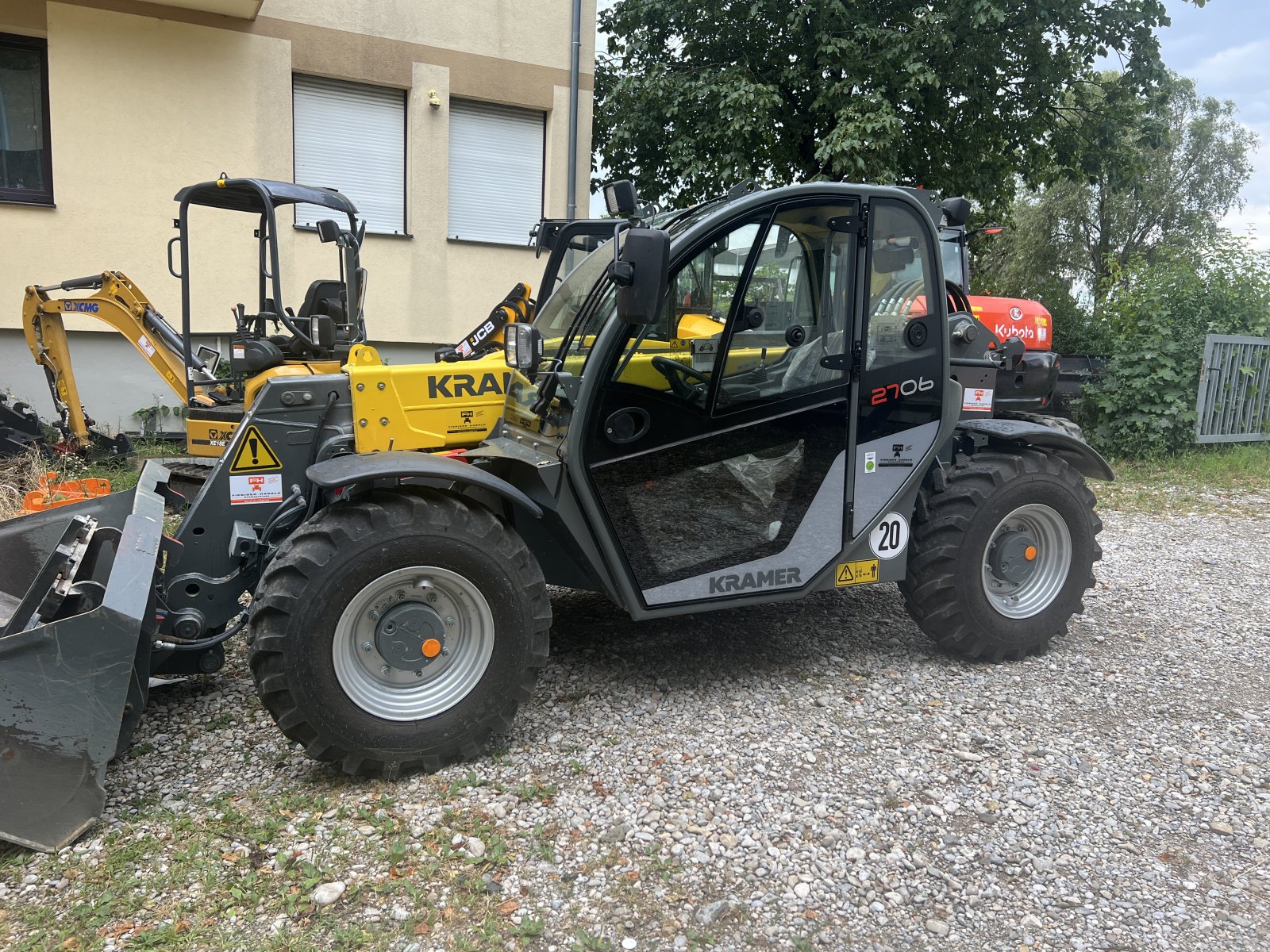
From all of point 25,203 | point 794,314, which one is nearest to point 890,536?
point 794,314

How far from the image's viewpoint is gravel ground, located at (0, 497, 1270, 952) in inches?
105

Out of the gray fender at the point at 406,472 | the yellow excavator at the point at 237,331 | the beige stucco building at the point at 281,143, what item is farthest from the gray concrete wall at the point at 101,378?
the gray fender at the point at 406,472

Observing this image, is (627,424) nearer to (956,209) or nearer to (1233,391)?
(956,209)

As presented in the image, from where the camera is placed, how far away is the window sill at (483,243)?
37.2 ft

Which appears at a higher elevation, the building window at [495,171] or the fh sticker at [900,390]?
the building window at [495,171]

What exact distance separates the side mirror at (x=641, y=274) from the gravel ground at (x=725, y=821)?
1.75 m

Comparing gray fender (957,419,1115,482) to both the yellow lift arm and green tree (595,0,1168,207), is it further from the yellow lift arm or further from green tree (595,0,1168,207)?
green tree (595,0,1168,207)

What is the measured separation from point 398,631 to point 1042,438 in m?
3.37

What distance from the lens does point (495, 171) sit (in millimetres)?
11602

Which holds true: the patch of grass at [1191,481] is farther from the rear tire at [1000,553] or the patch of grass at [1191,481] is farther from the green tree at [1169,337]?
the rear tire at [1000,553]

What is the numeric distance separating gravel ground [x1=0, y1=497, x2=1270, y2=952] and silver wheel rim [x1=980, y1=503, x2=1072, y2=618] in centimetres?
34

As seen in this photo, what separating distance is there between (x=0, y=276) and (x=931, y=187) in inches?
507

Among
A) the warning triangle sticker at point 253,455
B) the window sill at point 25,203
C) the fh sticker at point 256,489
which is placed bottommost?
the fh sticker at point 256,489

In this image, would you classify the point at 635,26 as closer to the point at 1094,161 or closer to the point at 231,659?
the point at 1094,161
